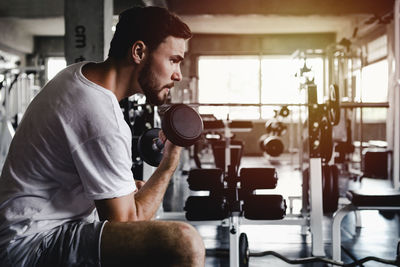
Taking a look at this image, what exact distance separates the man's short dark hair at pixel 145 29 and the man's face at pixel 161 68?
0.02m

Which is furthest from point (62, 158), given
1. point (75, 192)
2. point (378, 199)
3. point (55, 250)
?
point (378, 199)

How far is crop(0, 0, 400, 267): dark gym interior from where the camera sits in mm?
1979

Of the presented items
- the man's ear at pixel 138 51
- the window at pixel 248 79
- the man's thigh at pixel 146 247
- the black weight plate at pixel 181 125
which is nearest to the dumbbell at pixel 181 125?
the black weight plate at pixel 181 125

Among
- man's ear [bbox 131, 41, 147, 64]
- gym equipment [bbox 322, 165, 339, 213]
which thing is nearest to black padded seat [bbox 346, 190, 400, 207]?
gym equipment [bbox 322, 165, 339, 213]

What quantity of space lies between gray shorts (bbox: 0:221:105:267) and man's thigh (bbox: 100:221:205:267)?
0.9 inches

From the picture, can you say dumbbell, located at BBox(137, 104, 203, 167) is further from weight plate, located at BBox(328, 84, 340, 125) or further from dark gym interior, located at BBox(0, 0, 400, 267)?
weight plate, located at BBox(328, 84, 340, 125)

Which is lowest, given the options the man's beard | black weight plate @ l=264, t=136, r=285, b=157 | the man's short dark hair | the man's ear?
black weight plate @ l=264, t=136, r=285, b=157

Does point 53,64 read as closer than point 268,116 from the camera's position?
No

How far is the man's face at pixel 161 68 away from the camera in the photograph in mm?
1043

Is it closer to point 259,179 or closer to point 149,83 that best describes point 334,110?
point 259,179

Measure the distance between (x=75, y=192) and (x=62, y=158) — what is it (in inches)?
3.4

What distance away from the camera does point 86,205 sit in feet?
3.13

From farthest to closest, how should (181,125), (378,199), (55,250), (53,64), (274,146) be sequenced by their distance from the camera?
(53,64) < (274,146) < (378,199) < (181,125) < (55,250)

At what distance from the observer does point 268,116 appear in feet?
29.0
